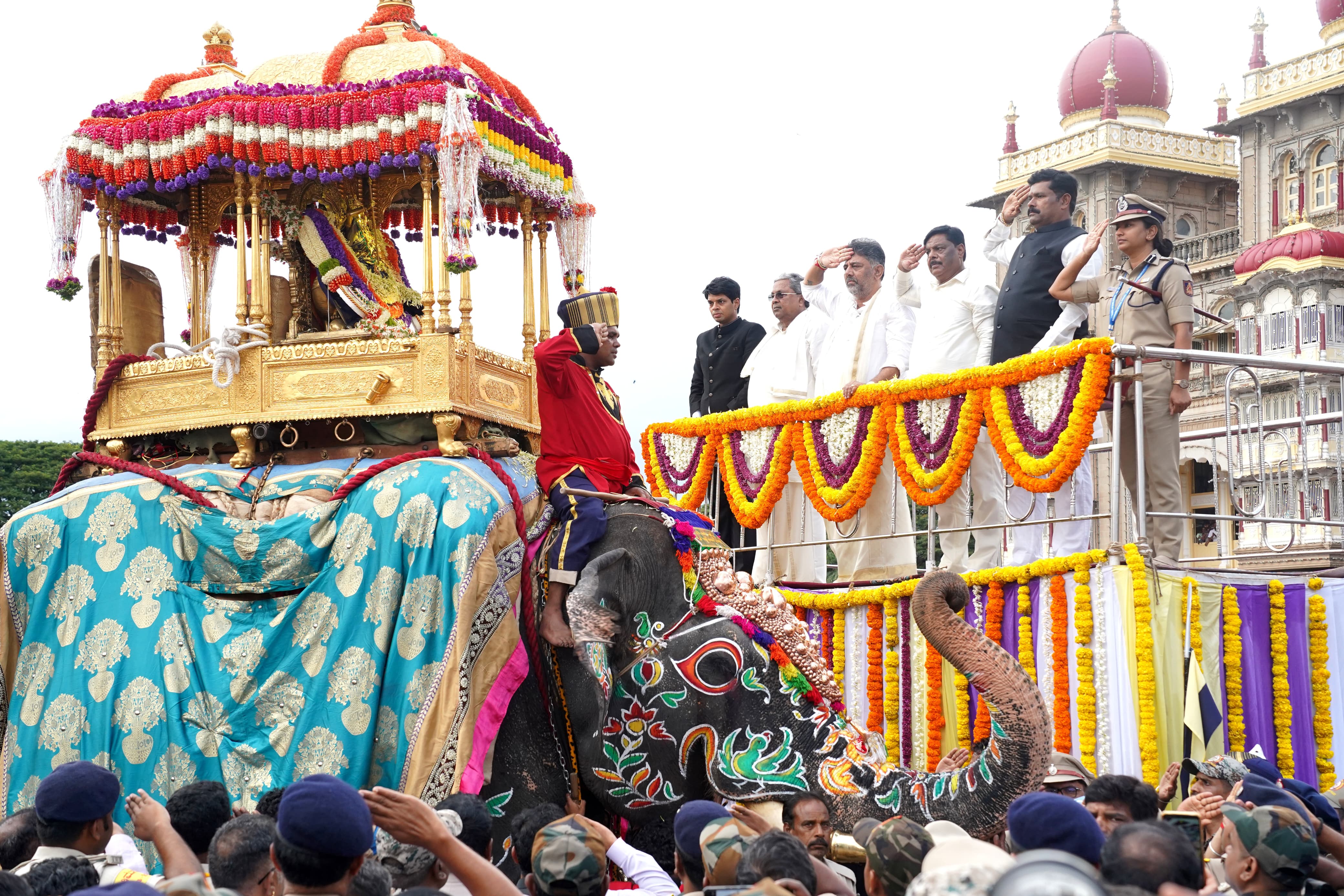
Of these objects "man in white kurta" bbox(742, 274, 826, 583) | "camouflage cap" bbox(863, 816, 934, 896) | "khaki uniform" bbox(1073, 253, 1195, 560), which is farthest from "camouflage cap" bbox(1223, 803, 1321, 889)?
"man in white kurta" bbox(742, 274, 826, 583)

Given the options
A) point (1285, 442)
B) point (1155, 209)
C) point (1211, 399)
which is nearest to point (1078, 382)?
point (1155, 209)

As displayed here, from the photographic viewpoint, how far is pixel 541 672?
6801 mm

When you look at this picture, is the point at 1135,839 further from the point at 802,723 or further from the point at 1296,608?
the point at 1296,608

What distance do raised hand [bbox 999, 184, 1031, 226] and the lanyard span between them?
88cm

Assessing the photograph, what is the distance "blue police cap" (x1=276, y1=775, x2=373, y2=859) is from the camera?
3.19 m

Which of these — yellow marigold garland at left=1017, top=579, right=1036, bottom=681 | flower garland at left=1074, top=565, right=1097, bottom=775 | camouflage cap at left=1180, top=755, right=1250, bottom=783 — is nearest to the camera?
camouflage cap at left=1180, top=755, right=1250, bottom=783

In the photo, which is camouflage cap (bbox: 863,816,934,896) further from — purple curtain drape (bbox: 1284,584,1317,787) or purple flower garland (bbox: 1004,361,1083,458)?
purple curtain drape (bbox: 1284,584,1317,787)

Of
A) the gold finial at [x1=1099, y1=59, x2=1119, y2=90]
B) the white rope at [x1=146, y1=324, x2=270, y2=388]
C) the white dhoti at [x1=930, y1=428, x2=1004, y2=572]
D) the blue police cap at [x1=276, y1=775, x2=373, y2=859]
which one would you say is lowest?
the blue police cap at [x1=276, y1=775, x2=373, y2=859]

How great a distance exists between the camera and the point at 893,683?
8.67 meters

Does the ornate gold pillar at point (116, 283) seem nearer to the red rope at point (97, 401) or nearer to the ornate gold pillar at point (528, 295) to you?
the red rope at point (97, 401)

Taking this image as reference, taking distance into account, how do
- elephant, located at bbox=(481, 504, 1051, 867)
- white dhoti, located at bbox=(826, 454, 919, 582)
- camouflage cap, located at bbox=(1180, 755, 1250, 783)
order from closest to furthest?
1. elephant, located at bbox=(481, 504, 1051, 867)
2. camouflage cap, located at bbox=(1180, 755, 1250, 783)
3. white dhoti, located at bbox=(826, 454, 919, 582)

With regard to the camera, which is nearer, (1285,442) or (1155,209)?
(1155,209)

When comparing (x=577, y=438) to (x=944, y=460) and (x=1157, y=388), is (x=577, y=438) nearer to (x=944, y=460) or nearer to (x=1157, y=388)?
(x=944, y=460)

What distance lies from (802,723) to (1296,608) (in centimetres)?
322
